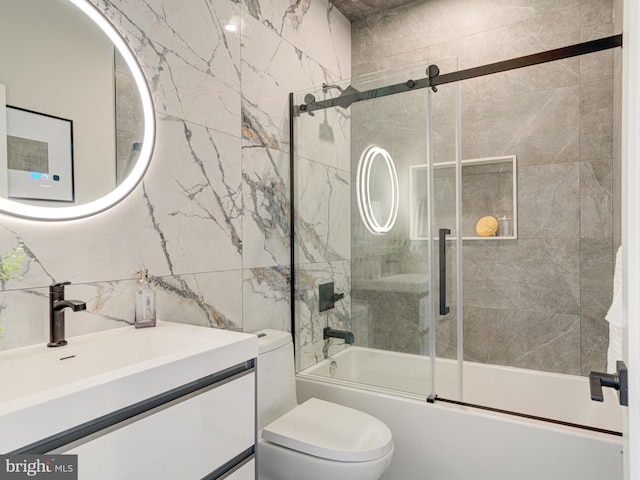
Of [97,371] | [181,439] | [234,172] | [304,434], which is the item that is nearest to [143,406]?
[181,439]

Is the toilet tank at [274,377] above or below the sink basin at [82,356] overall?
below

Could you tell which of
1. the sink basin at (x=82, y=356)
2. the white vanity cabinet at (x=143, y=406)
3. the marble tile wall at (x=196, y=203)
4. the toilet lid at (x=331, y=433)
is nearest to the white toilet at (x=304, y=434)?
the toilet lid at (x=331, y=433)

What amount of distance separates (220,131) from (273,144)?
431 mm

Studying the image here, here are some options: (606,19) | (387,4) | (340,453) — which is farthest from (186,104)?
(606,19)

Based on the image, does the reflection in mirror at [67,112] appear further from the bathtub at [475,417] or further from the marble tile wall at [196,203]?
the bathtub at [475,417]

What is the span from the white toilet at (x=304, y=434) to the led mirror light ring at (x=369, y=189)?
0.76m

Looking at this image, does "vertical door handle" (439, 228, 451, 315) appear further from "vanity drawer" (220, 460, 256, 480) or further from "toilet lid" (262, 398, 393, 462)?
"vanity drawer" (220, 460, 256, 480)

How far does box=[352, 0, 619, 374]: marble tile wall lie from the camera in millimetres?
2271

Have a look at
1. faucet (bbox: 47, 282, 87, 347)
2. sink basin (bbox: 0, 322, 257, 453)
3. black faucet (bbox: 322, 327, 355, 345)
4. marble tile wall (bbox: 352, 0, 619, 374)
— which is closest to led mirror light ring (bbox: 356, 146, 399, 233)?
marble tile wall (bbox: 352, 0, 619, 374)

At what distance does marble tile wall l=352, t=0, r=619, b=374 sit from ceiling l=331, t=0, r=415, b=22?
284mm

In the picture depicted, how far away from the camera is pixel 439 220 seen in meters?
1.99

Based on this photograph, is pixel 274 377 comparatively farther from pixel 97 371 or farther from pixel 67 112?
pixel 67 112

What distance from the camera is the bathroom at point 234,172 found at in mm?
1306

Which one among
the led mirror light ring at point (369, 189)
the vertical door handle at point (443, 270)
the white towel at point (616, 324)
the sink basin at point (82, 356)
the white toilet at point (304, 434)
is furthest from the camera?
the led mirror light ring at point (369, 189)
